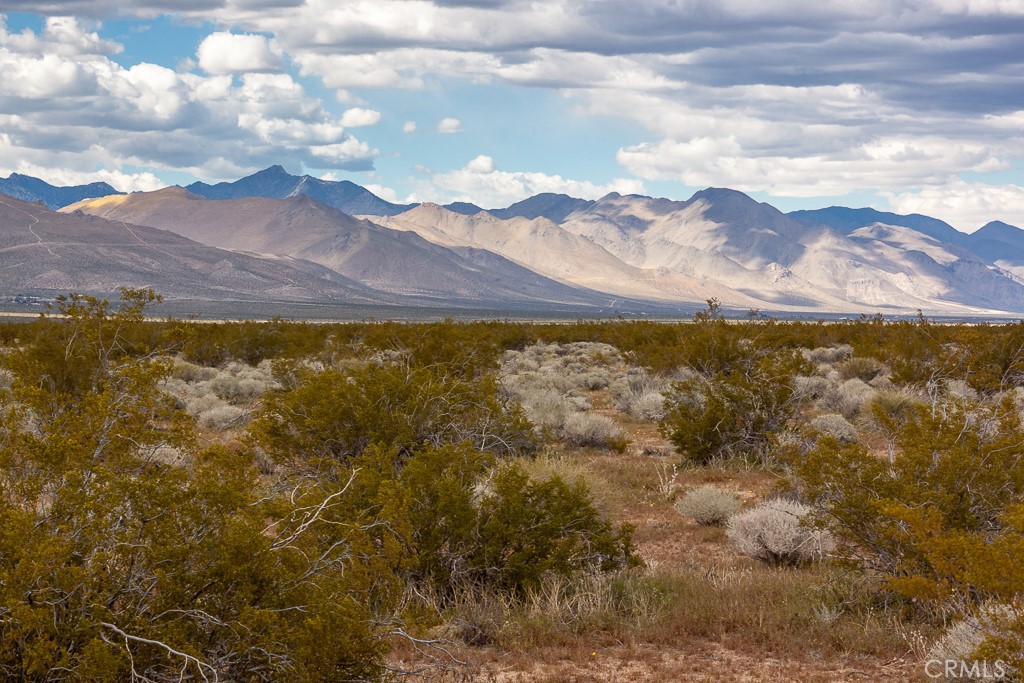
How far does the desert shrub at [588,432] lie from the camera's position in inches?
635

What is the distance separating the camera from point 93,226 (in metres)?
188

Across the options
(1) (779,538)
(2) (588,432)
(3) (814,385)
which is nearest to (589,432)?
(2) (588,432)

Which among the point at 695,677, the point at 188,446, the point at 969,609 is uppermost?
the point at 188,446

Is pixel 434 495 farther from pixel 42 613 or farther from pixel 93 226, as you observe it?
pixel 93 226

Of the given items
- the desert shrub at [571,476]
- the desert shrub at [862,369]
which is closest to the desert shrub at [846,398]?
the desert shrub at [862,369]

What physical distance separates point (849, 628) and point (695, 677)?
1.39 m

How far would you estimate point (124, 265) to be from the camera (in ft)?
525

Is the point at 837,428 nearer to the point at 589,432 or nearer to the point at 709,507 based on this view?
the point at 589,432

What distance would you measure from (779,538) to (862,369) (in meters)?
17.9

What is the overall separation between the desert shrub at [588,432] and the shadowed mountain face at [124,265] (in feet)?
473

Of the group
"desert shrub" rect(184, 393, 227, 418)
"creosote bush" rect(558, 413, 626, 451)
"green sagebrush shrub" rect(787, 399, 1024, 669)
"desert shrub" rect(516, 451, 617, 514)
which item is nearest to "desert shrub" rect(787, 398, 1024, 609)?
"green sagebrush shrub" rect(787, 399, 1024, 669)

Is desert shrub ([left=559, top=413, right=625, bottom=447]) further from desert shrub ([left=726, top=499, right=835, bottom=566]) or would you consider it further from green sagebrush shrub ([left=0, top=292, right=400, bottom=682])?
green sagebrush shrub ([left=0, top=292, right=400, bottom=682])

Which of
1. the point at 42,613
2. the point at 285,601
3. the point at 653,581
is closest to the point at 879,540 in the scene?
the point at 653,581

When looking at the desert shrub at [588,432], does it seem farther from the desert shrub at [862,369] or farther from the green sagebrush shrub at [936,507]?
the desert shrub at [862,369]
